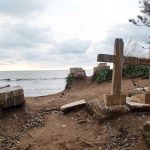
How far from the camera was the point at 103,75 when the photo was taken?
723 inches

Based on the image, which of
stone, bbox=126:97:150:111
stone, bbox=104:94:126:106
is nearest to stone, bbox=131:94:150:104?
stone, bbox=126:97:150:111

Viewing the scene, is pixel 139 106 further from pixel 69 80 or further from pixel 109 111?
pixel 69 80

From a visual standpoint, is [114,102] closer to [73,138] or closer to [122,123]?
[122,123]

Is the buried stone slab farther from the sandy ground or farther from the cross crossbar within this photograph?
the cross crossbar

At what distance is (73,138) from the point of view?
10.3m

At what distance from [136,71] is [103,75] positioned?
4.71ft

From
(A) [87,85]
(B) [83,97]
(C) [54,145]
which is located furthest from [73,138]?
(A) [87,85]

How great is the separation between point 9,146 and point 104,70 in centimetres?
890

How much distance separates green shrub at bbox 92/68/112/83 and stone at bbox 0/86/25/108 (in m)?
6.52

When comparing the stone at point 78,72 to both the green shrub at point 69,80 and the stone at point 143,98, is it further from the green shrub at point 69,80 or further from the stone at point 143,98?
the stone at point 143,98

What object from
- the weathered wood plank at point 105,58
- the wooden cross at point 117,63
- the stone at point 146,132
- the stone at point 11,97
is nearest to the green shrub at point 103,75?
the stone at point 11,97

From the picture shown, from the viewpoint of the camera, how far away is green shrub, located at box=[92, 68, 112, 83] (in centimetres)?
1823

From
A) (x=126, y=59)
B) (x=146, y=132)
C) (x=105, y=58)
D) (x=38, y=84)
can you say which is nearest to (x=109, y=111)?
(x=105, y=58)

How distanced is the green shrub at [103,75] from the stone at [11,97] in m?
6.52
